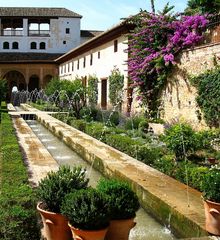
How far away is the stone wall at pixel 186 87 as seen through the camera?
12.1m

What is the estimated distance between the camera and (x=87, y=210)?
3604mm

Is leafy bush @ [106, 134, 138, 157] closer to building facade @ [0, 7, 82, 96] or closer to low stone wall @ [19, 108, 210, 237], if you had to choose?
low stone wall @ [19, 108, 210, 237]

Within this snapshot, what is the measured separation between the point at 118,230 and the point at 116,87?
654 inches

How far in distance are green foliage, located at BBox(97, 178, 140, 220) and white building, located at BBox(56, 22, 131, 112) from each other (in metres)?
13.8

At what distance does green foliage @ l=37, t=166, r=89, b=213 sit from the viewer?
13.3ft

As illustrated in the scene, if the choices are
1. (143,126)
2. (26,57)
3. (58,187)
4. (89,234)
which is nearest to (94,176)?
(58,187)

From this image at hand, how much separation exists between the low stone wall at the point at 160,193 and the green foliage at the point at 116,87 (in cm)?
1051

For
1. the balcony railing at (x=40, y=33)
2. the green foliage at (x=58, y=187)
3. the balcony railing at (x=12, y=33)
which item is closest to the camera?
the green foliage at (x=58, y=187)

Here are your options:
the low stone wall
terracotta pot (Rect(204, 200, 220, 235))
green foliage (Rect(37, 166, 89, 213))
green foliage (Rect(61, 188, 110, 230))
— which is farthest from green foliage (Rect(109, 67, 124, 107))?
green foliage (Rect(61, 188, 110, 230))

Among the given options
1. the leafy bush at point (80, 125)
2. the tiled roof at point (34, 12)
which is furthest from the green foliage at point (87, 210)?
the tiled roof at point (34, 12)

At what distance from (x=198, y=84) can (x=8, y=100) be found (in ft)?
115

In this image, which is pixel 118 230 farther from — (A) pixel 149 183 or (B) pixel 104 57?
(B) pixel 104 57

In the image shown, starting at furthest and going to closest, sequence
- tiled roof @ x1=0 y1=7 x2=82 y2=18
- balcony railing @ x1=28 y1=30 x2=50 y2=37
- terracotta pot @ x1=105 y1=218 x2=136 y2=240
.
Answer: balcony railing @ x1=28 y1=30 x2=50 y2=37 < tiled roof @ x1=0 y1=7 x2=82 y2=18 < terracotta pot @ x1=105 y1=218 x2=136 y2=240

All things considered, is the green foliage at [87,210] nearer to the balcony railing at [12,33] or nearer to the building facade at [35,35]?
the building facade at [35,35]
